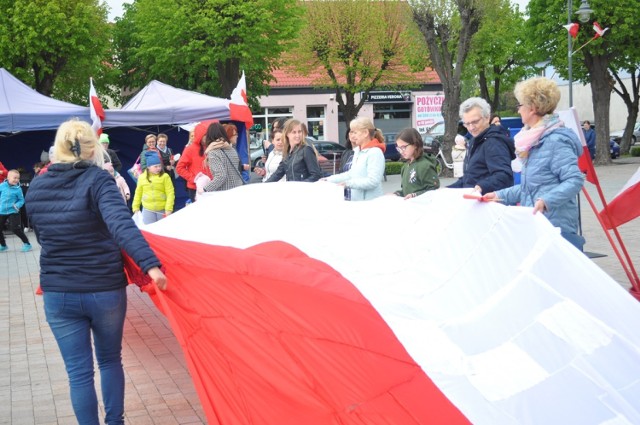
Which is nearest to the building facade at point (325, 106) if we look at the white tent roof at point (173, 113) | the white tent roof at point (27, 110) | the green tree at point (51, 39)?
the green tree at point (51, 39)

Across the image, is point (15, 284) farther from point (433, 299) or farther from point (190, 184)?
point (433, 299)

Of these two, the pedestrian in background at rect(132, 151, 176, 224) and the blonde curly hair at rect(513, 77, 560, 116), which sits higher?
the blonde curly hair at rect(513, 77, 560, 116)

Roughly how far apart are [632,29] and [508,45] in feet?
46.4

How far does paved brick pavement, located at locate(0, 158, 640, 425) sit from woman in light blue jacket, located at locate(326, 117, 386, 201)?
223cm

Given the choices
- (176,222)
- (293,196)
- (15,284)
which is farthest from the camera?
(15,284)

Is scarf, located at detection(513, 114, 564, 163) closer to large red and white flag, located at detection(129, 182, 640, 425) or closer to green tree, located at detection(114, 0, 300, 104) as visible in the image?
large red and white flag, located at detection(129, 182, 640, 425)

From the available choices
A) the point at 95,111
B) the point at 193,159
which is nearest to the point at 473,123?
the point at 193,159

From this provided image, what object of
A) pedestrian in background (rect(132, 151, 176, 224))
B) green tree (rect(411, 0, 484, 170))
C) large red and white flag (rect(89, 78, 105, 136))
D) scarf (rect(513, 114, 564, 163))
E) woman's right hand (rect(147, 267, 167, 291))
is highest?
green tree (rect(411, 0, 484, 170))

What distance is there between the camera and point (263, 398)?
383cm

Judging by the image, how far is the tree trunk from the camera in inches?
1199

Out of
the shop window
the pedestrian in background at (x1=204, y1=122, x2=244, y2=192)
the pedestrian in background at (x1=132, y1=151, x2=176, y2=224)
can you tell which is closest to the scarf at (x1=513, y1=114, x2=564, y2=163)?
the pedestrian in background at (x1=204, y1=122, x2=244, y2=192)

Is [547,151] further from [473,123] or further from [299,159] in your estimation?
[299,159]

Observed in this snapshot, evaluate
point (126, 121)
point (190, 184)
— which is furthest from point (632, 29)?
point (190, 184)

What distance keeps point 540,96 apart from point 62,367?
455 centimetres
